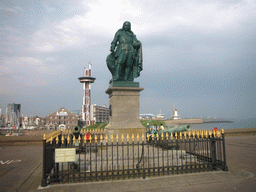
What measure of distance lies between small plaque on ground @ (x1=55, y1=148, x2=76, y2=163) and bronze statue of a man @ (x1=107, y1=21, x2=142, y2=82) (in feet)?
16.6

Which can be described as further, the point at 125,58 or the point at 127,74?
the point at 127,74

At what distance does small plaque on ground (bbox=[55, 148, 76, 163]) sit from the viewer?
22.2ft

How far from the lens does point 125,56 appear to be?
10.6 metres

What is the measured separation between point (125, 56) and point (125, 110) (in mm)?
3124

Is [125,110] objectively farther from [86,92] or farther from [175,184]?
[86,92]

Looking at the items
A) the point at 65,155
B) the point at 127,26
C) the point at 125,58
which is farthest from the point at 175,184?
the point at 127,26

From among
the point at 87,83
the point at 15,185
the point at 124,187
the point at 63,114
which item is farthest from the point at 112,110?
the point at 87,83

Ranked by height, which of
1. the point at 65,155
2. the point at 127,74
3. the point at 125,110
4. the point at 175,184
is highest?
the point at 127,74

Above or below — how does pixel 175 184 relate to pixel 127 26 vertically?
below

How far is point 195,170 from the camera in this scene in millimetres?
7773

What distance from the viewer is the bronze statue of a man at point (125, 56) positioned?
10.6 metres

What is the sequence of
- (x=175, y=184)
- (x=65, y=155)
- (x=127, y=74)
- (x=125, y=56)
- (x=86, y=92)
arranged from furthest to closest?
(x=86, y=92) < (x=127, y=74) < (x=125, y=56) < (x=65, y=155) < (x=175, y=184)

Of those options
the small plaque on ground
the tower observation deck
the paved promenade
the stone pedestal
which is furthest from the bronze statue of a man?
the tower observation deck

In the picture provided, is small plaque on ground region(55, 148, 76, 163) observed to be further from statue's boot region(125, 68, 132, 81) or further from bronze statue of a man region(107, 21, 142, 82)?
statue's boot region(125, 68, 132, 81)
